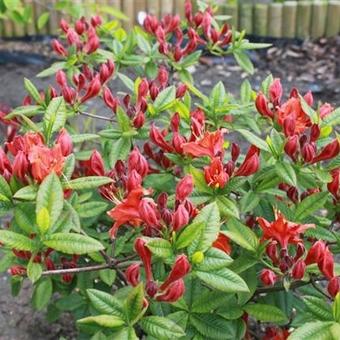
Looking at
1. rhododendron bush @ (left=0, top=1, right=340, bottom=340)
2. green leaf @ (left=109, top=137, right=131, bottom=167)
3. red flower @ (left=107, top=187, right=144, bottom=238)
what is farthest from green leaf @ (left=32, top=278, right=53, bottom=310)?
red flower @ (left=107, top=187, right=144, bottom=238)

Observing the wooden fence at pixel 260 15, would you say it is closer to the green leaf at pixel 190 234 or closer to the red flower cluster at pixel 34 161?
the red flower cluster at pixel 34 161

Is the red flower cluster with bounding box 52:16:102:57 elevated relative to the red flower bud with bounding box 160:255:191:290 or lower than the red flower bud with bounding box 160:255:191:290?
elevated

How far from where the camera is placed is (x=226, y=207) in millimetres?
1664

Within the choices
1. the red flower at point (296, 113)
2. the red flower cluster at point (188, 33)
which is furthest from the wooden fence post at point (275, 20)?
the red flower at point (296, 113)

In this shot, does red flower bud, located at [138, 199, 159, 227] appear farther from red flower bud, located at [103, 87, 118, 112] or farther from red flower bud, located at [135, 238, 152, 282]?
red flower bud, located at [103, 87, 118, 112]

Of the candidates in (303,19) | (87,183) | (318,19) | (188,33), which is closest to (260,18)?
(303,19)

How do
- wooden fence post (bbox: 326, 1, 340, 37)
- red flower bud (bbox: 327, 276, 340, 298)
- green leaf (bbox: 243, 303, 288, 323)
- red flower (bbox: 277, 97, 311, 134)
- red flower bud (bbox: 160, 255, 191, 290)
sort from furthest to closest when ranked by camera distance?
wooden fence post (bbox: 326, 1, 340, 37), red flower (bbox: 277, 97, 311, 134), green leaf (bbox: 243, 303, 288, 323), red flower bud (bbox: 327, 276, 340, 298), red flower bud (bbox: 160, 255, 191, 290)

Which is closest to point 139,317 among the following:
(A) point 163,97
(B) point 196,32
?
(A) point 163,97

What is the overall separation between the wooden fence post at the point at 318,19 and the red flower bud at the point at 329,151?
3.96 meters

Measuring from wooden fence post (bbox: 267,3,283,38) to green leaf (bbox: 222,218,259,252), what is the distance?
13.2 ft

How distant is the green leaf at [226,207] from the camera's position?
1.66 m

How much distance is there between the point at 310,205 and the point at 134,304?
52 centimetres

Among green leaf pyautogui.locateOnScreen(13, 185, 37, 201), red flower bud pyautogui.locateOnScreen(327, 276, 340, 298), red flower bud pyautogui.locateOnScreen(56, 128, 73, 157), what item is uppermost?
red flower bud pyautogui.locateOnScreen(56, 128, 73, 157)

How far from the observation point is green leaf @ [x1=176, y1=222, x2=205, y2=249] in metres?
1.49
